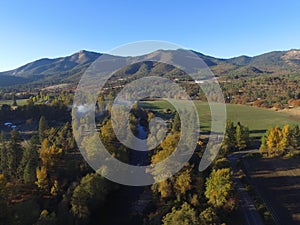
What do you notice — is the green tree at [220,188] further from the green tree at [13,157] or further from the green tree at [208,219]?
the green tree at [13,157]

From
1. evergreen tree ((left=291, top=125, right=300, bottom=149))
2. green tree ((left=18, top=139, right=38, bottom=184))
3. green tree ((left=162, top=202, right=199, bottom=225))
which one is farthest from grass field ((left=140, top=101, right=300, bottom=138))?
green tree ((left=162, top=202, right=199, bottom=225))

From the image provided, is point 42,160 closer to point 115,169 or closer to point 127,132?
point 115,169

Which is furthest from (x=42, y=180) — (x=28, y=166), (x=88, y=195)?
(x=88, y=195)

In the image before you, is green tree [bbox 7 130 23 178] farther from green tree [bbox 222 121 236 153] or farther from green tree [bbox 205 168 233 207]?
green tree [bbox 222 121 236 153]

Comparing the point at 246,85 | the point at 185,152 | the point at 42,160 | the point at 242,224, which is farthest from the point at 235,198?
the point at 246,85

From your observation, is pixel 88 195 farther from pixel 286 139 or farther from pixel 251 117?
pixel 251 117

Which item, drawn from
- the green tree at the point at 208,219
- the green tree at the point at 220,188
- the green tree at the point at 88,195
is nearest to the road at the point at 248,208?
the green tree at the point at 220,188
